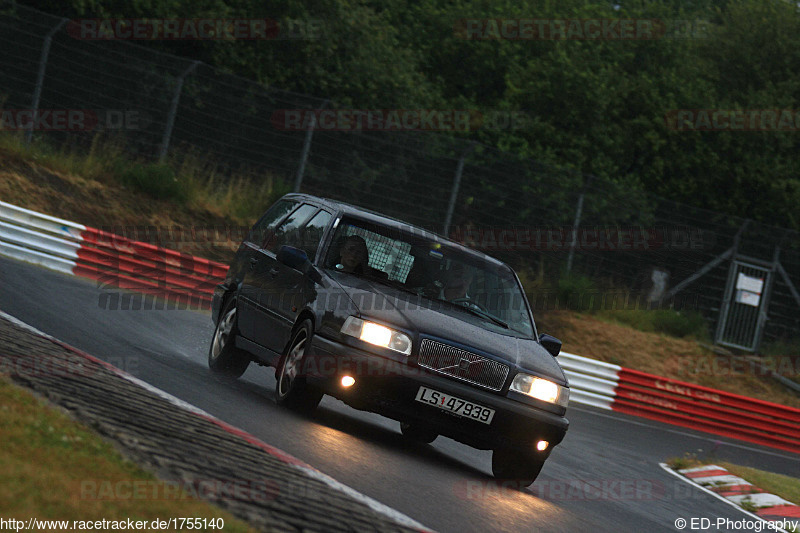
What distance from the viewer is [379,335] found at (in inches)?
334

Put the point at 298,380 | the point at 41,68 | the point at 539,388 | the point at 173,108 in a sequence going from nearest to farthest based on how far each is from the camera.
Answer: the point at 539,388 < the point at 298,380 < the point at 41,68 < the point at 173,108

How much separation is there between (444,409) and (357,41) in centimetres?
2425

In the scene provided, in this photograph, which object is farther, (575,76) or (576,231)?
(575,76)

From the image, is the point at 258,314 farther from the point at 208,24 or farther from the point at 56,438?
the point at 208,24

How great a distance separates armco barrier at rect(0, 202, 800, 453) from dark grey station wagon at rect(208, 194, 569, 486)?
9.57 meters

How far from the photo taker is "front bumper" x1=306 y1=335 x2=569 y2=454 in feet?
27.5

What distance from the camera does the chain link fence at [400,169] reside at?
23.7m

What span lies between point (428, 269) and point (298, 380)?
1533 millimetres

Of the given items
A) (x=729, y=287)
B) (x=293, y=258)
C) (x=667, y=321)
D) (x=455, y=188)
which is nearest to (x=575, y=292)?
(x=667, y=321)

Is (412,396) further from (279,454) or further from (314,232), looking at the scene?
(314,232)

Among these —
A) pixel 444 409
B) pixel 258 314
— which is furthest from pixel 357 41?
pixel 444 409

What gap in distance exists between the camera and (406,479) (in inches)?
303

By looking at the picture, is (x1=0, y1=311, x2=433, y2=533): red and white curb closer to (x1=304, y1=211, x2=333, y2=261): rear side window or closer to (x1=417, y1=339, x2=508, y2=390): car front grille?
(x1=417, y1=339, x2=508, y2=390): car front grille

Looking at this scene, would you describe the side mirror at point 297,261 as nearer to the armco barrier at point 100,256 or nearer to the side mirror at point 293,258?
the side mirror at point 293,258
